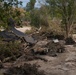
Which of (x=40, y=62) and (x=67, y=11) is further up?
(x=67, y=11)

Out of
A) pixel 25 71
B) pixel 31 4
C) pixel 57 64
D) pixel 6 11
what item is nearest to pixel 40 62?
pixel 57 64

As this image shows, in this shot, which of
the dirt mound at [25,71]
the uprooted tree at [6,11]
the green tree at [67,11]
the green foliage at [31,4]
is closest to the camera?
the uprooted tree at [6,11]

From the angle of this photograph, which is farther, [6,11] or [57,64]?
[57,64]

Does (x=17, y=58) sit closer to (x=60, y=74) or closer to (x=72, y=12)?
(x=60, y=74)

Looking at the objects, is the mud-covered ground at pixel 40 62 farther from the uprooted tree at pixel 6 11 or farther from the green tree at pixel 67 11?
the green tree at pixel 67 11

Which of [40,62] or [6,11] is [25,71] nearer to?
[40,62]

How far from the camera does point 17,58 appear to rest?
12.5m

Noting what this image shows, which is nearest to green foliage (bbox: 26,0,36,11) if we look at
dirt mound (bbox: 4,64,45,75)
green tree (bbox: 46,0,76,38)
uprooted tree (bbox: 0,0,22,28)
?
uprooted tree (bbox: 0,0,22,28)

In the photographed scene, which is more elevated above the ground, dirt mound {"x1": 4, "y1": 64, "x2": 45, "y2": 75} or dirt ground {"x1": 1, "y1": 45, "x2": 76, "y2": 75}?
dirt mound {"x1": 4, "y1": 64, "x2": 45, "y2": 75}

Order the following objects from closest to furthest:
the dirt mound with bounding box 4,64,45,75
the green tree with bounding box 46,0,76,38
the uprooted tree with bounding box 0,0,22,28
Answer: the uprooted tree with bounding box 0,0,22,28
the dirt mound with bounding box 4,64,45,75
the green tree with bounding box 46,0,76,38

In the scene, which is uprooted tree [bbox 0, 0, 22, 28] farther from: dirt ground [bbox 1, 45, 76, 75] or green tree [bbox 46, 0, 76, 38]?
green tree [bbox 46, 0, 76, 38]

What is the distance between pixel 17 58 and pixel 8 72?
2.91 metres

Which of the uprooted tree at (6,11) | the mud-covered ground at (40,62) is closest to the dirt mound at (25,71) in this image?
the mud-covered ground at (40,62)

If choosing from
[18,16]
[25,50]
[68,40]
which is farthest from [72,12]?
[18,16]
